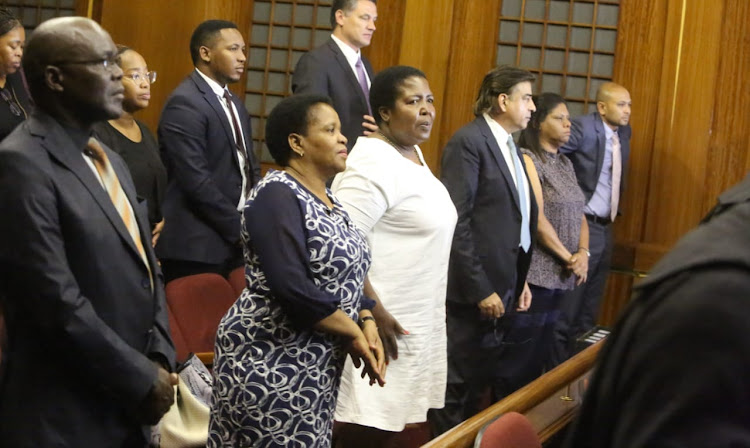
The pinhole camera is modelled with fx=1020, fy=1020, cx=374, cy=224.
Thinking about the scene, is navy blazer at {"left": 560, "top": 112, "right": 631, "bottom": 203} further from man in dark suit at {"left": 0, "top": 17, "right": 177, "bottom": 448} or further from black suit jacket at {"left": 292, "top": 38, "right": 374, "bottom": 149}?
man in dark suit at {"left": 0, "top": 17, "right": 177, "bottom": 448}

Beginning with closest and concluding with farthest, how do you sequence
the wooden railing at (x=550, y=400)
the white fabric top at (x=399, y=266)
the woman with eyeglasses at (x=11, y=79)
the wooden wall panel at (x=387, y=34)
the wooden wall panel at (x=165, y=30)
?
the wooden railing at (x=550, y=400)
the white fabric top at (x=399, y=266)
the woman with eyeglasses at (x=11, y=79)
the wooden wall panel at (x=165, y=30)
the wooden wall panel at (x=387, y=34)

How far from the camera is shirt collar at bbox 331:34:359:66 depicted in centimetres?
484

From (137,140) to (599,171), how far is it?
3.01m

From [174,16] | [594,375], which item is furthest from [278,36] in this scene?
[594,375]

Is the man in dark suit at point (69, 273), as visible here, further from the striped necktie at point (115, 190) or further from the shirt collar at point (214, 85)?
the shirt collar at point (214, 85)

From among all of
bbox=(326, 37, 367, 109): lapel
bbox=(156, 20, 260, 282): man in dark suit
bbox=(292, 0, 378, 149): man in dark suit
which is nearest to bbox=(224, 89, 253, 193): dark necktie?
bbox=(156, 20, 260, 282): man in dark suit

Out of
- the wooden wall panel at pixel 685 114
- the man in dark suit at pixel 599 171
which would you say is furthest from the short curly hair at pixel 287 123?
the wooden wall panel at pixel 685 114

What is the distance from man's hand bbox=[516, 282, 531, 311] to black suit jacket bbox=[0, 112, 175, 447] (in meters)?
2.43

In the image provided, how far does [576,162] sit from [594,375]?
5.25 meters

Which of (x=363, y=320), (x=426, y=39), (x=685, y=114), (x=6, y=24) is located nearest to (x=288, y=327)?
(x=363, y=320)

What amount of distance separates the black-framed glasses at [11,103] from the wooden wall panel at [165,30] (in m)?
2.64

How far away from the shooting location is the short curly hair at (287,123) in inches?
109

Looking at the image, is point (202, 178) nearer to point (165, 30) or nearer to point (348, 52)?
point (348, 52)

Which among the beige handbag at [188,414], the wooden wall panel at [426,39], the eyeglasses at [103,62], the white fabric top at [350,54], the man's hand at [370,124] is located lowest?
the beige handbag at [188,414]
